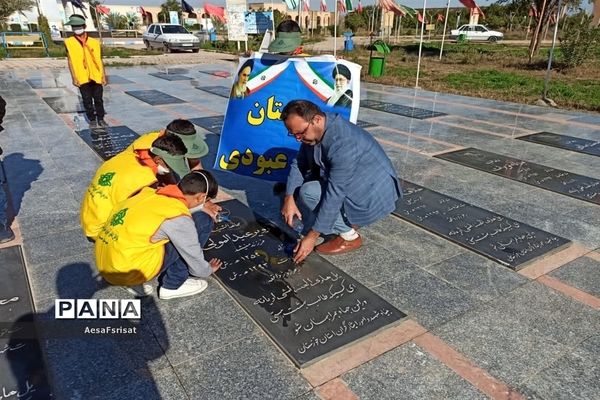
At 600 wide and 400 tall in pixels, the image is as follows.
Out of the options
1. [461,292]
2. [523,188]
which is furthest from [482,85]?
[461,292]

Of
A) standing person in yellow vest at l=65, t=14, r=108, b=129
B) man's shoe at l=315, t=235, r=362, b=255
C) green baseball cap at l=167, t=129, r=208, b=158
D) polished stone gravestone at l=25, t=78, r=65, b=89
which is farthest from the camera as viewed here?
polished stone gravestone at l=25, t=78, r=65, b=89

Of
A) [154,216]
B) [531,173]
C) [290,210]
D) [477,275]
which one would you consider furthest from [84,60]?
[531,173]

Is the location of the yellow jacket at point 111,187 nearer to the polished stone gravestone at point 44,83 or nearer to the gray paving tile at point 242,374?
the gray paving tile at point 242,374

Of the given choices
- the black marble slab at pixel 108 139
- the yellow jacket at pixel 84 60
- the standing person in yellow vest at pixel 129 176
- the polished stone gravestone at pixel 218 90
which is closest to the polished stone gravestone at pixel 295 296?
the standing person in yellow vest at pixel 129 176

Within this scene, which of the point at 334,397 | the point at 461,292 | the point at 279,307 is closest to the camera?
the point at 334,397

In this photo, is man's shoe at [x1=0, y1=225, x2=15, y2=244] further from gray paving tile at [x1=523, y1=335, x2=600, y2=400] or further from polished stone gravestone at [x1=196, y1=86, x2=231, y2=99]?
polished stone gravestone at [x1=196, y1=86, x2=231, y2=99]

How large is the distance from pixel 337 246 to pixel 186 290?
1265mm

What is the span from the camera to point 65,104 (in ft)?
31.0

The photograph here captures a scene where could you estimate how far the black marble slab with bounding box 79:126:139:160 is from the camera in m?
6.02

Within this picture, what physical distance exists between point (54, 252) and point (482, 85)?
1280cm

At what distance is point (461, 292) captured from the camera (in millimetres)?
3080

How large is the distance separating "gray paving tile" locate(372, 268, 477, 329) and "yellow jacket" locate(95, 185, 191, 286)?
152cm

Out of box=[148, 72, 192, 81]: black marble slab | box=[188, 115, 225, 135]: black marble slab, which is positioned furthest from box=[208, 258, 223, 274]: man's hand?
box=[148, 72, 192, 81]: black marble slab

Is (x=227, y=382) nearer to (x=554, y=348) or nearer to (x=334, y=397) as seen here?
(x=334, y=397)
